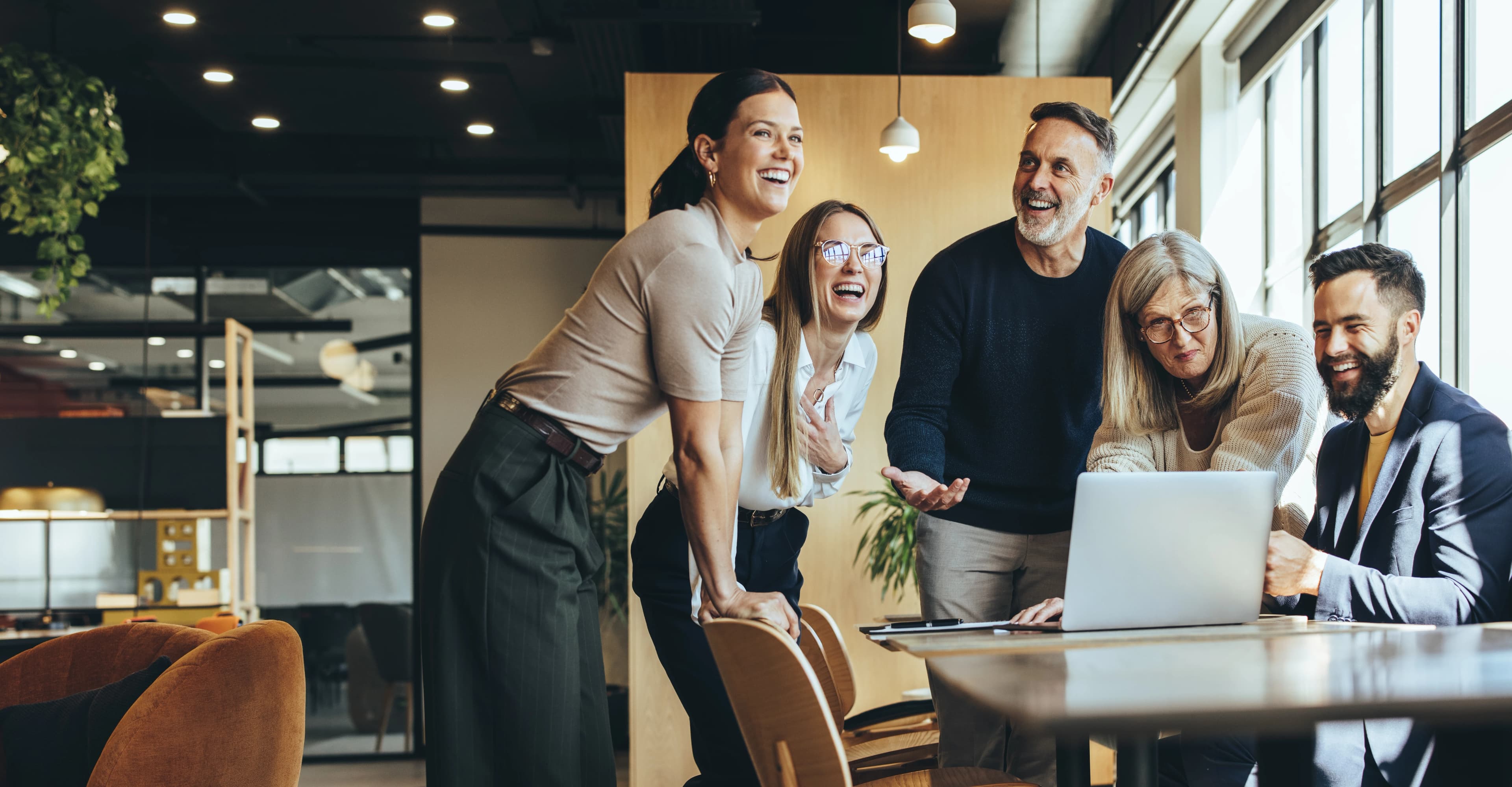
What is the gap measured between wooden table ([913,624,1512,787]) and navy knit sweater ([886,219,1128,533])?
2.87 feet

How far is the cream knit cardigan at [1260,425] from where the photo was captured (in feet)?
7.36

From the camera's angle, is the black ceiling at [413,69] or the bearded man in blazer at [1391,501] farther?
the black ceiling at [413,69]

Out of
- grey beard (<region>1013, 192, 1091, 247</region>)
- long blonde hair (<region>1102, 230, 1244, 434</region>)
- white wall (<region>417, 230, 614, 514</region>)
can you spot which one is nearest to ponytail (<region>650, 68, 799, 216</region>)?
grey beard (<region>1013, 192, 1091, 247</region>)

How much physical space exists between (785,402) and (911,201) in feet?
11.1

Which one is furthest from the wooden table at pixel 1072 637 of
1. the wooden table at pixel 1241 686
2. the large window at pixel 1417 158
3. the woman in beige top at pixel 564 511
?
the large window at pixel 1417 158

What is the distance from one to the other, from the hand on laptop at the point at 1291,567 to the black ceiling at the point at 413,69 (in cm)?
411

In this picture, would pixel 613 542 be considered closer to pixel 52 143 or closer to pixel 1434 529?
pixel 52 143

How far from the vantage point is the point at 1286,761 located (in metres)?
1.65

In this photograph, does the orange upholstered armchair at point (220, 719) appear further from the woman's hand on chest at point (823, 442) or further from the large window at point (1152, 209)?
the large window at point (1152, 209)

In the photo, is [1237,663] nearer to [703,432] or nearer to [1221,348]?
[703,432]

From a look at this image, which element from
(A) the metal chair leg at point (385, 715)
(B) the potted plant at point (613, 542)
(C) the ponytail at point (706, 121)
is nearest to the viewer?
(C) the ponytail at point (706, 121)

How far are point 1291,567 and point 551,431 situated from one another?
1.33 m

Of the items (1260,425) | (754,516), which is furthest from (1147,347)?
(754,516)

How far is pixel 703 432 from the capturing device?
1.96 metres
